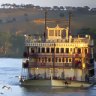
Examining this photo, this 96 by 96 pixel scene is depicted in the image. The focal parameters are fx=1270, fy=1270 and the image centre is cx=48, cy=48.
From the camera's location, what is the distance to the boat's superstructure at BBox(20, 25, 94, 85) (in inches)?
3893

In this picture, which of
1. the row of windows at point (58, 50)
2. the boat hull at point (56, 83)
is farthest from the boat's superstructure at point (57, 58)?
the boat hull at point (56, 83)

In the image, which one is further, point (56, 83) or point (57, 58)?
point (57, 58)

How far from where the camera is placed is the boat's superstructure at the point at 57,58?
98.9 m

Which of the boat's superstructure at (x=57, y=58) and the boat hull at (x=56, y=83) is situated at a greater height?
the boat's superstructure at (x=57, y=58)

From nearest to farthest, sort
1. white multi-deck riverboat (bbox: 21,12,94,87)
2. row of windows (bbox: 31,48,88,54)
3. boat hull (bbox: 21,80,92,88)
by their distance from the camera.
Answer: boat hull (bbox: 21,80,92,88), white multi-deck riverboat (bbox: 21,12,94,87), row of windows (bbox: 31,48,88,54)

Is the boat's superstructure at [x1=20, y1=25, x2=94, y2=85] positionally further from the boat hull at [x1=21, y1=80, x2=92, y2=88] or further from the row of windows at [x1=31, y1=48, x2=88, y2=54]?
the boat hull at [x1=21, y1=80, x2=92, y2=88]

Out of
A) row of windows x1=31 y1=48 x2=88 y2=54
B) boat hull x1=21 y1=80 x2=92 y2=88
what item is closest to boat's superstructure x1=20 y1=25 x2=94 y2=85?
row of windows x1=31 y1=48 x2=88 y2=54

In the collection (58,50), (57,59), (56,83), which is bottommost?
(56,83)

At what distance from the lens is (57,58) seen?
99.1 m

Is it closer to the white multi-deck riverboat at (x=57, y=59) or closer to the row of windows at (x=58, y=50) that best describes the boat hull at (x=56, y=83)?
the white multi-deck riverboat at (x=57, y=59)

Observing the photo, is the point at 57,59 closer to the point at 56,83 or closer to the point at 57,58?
the point at 57,58

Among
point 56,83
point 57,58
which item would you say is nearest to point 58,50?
point 57,58

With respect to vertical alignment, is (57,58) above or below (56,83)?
above

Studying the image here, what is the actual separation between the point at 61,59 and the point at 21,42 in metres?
73.3
